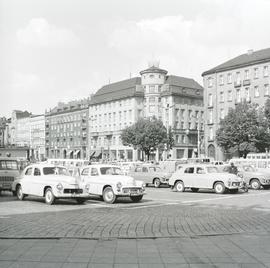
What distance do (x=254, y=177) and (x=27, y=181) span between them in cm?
1527

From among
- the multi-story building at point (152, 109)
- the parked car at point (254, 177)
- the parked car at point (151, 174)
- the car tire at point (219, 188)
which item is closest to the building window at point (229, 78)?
the multi-story building at point (152, 109)

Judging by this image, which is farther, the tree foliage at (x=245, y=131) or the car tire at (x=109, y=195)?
the tree foliage at (x=245, y=131)

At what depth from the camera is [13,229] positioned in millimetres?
10969

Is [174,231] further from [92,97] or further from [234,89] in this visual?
[92,97]

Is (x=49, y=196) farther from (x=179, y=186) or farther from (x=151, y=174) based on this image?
(x=151, y=174)

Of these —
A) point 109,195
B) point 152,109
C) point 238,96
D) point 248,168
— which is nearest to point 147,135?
point 238,96

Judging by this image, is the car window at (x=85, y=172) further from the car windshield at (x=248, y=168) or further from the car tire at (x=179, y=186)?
the car windshield at (x=248, y=168)

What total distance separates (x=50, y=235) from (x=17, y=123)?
153471 millimetres

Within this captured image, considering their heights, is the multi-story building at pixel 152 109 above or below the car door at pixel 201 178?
above

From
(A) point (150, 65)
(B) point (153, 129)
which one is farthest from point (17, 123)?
(B) point (153, 129)

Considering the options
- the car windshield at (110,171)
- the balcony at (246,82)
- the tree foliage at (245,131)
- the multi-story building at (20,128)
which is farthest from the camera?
the multi-story building at (20,128)

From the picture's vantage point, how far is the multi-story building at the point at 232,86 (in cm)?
7350

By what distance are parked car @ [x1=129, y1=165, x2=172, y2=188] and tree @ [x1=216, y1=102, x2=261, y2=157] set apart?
99.2 feet

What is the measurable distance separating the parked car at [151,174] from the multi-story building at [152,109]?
204ft
